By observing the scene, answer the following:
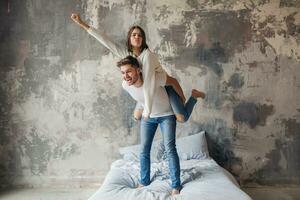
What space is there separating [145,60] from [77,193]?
2.01m

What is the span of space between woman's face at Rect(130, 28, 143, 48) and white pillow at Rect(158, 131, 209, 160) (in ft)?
4.76

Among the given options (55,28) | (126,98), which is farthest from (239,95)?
(55,28)

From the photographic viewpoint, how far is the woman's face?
314 cm

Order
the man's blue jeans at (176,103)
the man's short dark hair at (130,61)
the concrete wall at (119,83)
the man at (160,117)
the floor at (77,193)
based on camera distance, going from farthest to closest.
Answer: the concrete wall at (119,83) → the floor at (77,193) → the man's blue jeans at (176,103) → the man at (160,117) → the man's short dark hair at (130,61)

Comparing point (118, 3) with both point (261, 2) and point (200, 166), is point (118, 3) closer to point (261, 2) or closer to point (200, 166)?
point (261, 2)

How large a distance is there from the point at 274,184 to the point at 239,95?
1.15 meters

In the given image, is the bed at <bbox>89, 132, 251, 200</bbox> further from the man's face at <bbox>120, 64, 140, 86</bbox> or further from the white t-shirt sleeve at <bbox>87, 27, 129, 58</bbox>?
the white t-shirt sleeve at <bbox>87, 27, 129, 58</bbox>

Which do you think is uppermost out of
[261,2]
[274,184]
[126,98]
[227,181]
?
[261,2]

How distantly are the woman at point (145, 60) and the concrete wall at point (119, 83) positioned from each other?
38.2 inches

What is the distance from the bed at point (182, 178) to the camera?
122 inches

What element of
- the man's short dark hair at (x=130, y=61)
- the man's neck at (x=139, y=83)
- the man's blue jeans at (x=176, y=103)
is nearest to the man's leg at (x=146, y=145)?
the man's blue jeans at (x=176, y=103)

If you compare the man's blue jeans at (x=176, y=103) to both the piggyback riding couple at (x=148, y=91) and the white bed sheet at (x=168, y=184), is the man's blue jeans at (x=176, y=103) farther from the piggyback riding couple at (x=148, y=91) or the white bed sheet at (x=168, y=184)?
the white bed sheet at (x=168, y=184)

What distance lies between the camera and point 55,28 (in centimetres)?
427

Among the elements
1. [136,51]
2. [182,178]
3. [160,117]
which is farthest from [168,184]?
[136,51]
